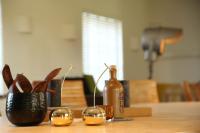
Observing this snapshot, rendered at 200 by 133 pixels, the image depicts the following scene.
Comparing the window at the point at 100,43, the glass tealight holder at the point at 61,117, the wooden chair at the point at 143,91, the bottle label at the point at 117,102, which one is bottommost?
the glass tealight holder at the point at 61,117

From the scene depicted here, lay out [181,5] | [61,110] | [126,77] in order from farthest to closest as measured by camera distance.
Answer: [181,5]
[126,77]
[61,110]

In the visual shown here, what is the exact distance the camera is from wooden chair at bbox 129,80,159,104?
366cm

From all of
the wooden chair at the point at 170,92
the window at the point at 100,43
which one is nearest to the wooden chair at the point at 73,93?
the window at the point at 100,43

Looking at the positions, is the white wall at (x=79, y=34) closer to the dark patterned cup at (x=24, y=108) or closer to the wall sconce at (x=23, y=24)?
the wall sconce at (x=23, y=24)

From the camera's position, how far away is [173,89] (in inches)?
334

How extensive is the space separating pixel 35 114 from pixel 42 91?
9 centimetres

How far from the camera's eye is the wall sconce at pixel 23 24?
5.74 metres

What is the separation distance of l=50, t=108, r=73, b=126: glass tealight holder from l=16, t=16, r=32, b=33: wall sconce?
14.6 ft

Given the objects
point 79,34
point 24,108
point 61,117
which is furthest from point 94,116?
point 79,34

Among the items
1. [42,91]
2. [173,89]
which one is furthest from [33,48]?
[42,91]

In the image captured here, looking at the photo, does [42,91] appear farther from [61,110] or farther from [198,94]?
[198,94]

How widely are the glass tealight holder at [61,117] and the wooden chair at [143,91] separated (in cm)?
222

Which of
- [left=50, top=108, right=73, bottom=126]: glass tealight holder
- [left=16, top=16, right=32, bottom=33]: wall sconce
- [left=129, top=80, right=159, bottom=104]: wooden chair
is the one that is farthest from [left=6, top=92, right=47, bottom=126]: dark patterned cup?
[left=16, top=16, right=32, bottom=33]: wall sconce

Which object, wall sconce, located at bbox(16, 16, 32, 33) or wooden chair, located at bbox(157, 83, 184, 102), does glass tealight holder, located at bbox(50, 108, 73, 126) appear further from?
wooden chair, located at bbox(157, 83, 184, 102)
